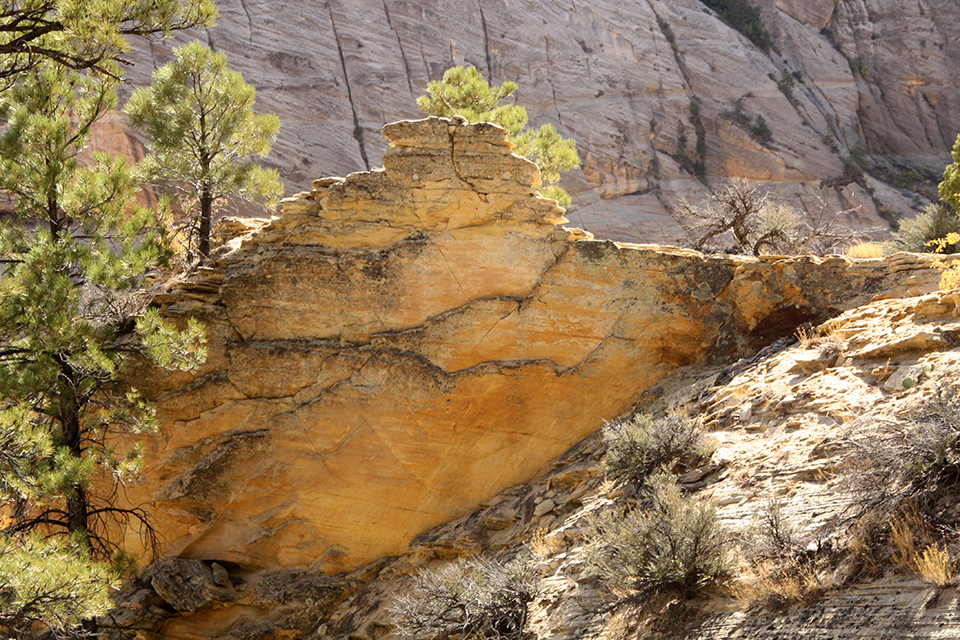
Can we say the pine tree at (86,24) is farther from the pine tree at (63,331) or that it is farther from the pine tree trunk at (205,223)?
the pine tree trunk at (205,223)

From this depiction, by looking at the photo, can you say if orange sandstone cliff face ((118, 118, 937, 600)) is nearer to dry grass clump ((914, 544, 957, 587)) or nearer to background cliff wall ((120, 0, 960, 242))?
dry grass clump ((914, 544, 957, 587))

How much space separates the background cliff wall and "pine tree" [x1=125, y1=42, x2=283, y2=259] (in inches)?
498

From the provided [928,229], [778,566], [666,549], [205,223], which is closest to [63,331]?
[205,223]

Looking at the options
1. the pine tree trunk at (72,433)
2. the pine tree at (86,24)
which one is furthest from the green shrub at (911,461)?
the pine tree trunk at (72,433)

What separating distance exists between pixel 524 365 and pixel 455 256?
187cm

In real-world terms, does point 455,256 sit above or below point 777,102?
below

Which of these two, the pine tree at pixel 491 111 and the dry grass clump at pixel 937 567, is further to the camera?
the pine tree at pixel 491 111

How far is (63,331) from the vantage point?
22.9 feet

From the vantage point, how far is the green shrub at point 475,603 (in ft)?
21.3

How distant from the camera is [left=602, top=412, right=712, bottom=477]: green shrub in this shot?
279 inches

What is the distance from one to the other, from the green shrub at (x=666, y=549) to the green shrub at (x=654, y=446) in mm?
924

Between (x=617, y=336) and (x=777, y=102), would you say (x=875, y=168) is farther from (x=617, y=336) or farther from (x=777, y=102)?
(x=617, y=336)

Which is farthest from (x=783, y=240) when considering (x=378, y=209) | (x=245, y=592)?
(x=245, y=592)

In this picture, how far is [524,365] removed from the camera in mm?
9125
